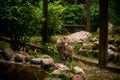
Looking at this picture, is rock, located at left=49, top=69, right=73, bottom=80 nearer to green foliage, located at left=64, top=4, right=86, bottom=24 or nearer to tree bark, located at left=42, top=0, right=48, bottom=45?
tree bark, located at left=42, top=0, right=48, bottom=45

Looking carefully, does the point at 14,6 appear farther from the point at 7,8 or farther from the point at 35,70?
the point at 35,70

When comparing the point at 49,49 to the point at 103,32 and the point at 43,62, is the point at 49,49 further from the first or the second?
the point at 43,62

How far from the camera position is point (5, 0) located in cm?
886

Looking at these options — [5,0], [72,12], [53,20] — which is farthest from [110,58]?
[72,12]

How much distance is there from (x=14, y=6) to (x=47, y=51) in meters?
2.04

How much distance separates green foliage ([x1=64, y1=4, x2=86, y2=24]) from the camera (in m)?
13.6

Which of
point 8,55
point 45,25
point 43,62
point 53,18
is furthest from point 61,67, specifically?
point 53,18

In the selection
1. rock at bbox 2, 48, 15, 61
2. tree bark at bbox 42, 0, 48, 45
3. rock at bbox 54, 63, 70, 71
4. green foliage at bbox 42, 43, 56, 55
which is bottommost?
rock at bbox 54, 63, 70, 71

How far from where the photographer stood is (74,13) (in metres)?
13.9

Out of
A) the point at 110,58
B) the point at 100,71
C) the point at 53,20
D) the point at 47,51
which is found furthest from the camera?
the point at 53,20

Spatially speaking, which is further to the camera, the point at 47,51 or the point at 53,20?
the point at 53,20

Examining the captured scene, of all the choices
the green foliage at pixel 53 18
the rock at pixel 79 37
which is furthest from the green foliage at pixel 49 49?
the green foliage at pixel 53 18

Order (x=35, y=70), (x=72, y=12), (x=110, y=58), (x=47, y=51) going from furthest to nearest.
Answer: (x=72, y=12), (x=47, y=51), (x=110, y=58), (x=35, y=70)

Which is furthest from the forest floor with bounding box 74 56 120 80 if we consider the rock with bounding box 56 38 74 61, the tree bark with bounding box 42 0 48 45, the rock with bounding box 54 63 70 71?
the tree bark with bounding box 42 0 48 45
